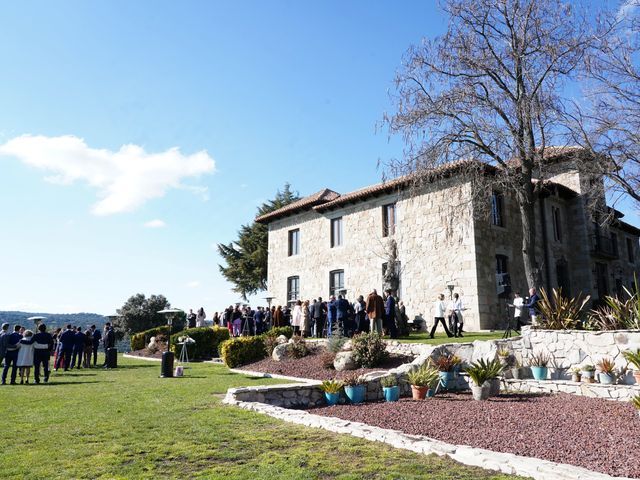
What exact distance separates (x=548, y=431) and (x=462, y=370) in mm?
4217

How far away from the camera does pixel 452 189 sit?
18.9 metres

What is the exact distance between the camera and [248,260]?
37812 mm

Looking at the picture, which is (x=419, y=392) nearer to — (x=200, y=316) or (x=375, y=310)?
(x=375, y=310)

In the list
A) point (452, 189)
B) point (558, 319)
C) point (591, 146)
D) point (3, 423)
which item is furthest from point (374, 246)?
point (3, 423)

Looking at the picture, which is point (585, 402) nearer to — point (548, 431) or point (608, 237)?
point (548, 431)

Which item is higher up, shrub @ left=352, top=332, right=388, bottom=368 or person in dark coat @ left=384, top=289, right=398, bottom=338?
person in dark coat @ left=384, top=289, right=398, bottom=338

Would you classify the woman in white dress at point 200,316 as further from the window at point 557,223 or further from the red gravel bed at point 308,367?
the window at point 557,223

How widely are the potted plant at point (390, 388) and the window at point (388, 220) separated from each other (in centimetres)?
1252

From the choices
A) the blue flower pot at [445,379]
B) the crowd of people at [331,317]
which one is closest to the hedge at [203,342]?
the crowd of people at [331,317]

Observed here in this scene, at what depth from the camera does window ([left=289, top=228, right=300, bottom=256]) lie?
1027 inches

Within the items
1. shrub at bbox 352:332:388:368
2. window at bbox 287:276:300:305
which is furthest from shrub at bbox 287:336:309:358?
window at bbox 287:276:300:305

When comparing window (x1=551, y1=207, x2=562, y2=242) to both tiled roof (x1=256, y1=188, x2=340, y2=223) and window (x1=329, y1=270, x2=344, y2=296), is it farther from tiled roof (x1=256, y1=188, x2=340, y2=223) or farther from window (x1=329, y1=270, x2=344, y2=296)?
tiled roof (x1=256, y1=188, x2=340, y2=223)

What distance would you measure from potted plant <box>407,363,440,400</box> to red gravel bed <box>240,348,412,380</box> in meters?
2.21

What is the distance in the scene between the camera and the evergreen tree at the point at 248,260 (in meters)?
37.5
